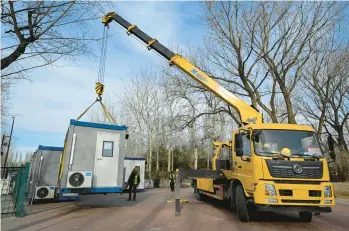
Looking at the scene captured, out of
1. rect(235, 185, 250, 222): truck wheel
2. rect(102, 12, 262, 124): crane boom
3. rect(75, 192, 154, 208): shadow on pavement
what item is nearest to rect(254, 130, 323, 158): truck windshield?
rect(235, 185, 250, 222): truck wheel

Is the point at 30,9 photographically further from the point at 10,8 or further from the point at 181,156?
the point at 181,156

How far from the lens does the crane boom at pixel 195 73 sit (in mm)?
11648

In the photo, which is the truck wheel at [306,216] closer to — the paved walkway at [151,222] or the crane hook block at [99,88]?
the paved walkway at [151,222]

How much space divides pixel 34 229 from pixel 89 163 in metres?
3.23

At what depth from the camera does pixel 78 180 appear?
32.2ft

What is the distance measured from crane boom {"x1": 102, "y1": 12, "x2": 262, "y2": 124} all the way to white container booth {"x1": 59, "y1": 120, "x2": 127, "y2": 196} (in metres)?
4.25

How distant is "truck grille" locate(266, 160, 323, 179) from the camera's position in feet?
26.0

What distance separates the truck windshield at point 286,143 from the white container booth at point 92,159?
5.09 m

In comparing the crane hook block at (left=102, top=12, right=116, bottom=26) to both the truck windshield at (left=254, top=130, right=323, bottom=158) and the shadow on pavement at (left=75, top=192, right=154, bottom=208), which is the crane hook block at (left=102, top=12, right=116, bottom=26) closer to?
the shadow on pavement at (left=75, top=192, right=154, bottom=208)

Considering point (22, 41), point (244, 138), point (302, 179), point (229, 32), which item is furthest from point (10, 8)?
point (229, 32)

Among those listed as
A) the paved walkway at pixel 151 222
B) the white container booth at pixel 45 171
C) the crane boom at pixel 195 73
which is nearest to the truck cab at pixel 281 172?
the paved walkway at pixel 151 222

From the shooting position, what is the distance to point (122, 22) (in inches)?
571

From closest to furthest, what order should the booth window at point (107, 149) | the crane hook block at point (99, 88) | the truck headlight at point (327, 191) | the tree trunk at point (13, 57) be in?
the tree trunk at point (13, 57)
the truck headlight at point (327, 191)
the booth window at point (107, 149)
the crane hook block at point (99, 88)

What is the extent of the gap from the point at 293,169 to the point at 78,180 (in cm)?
677
